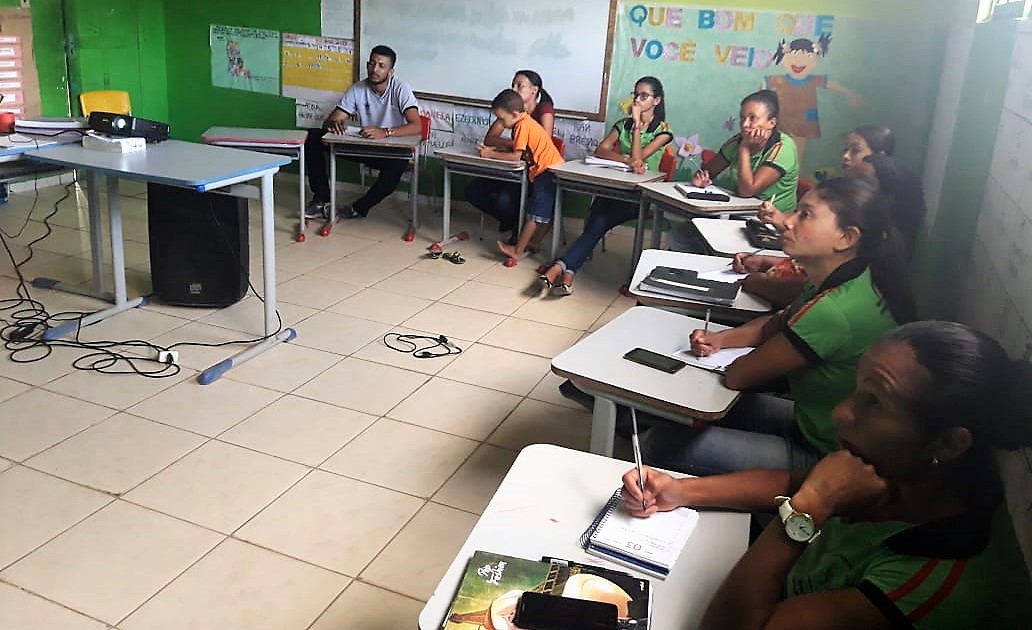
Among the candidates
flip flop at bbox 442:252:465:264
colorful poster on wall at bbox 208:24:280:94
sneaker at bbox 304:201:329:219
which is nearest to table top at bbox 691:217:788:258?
flip flop at bbox 442:252:465:264

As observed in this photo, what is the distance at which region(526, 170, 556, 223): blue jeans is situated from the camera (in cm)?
532

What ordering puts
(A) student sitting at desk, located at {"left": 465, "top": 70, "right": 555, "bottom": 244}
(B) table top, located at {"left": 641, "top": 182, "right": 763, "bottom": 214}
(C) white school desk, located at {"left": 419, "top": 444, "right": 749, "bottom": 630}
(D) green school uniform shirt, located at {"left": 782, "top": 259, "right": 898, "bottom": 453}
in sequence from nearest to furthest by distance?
(C) white school desk, located at {"left": 419, "top": 444, "right": 749, "bottom": 630} → (D) green school uniform shirt, located at {"left": 782, "top": 259, "right": 898, "bottom": 453} → (B) table top, located at {"left": 641, "top": 182, "right": 763, "bottom": 214} → (A) student sitting at desk, located at {"left": 465, "top": 70, "right": 555, "bottom": 244}

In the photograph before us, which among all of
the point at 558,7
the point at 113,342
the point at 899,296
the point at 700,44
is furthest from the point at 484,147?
the point at 899,296

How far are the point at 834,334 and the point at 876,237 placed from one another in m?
0.32

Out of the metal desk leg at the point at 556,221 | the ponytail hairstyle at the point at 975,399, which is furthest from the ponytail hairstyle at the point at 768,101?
the ponytail hairstyle at the point at 975,399

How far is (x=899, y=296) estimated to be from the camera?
2.09 meters

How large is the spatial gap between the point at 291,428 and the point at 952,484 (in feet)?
8.02

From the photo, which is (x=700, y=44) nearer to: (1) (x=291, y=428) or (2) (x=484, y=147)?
(2) (x=484, y=147)

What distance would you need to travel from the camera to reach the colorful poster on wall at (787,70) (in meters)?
5.25

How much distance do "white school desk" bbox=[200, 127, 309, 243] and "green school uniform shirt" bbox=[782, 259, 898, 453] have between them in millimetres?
3821

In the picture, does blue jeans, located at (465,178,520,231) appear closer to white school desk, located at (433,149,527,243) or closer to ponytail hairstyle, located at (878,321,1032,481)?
white school desk, located at (433,149,527,243)

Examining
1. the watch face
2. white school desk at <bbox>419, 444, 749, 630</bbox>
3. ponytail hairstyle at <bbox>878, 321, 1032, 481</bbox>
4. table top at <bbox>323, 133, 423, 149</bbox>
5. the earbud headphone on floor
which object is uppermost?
ponytail hairstyle at <bbox>878, 321, 1032, 481</bbox>

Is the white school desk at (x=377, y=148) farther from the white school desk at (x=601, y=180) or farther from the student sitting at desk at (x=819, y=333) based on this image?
the student sitting at desk at (x=819, y=333)

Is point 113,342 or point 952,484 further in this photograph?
point 113,342
